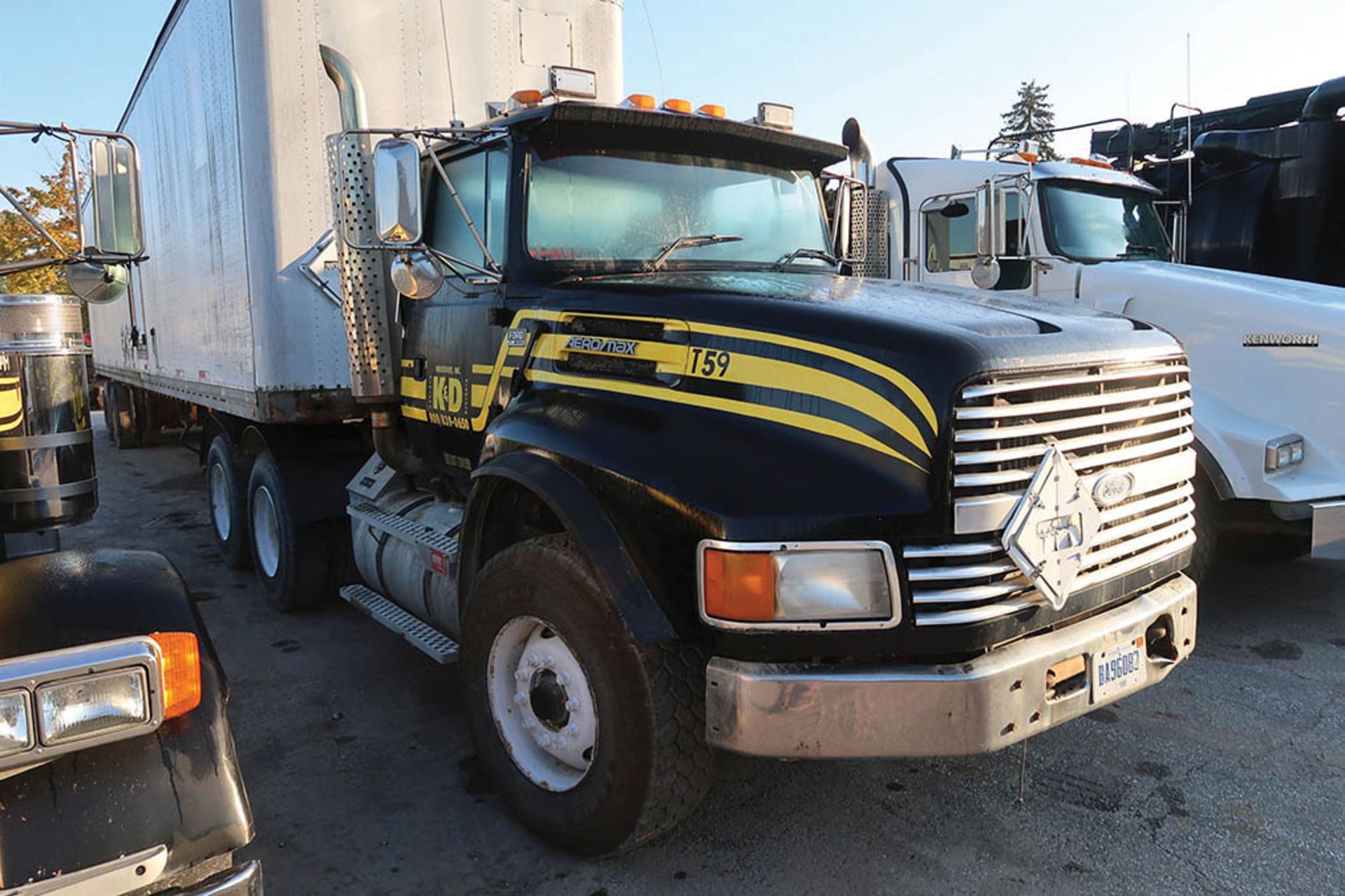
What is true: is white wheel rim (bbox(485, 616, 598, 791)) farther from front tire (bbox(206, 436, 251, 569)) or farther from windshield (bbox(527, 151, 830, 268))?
front tire (bbox(206, 436, 251, 569))

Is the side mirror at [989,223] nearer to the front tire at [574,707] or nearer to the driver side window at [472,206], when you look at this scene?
the driver side window at [472,206]

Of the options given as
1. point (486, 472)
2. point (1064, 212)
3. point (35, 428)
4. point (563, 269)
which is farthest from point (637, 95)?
point (1064, 212)

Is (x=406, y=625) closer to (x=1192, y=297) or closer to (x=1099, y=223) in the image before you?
(x=1192, y=297)

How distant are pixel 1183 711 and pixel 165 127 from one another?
308 inches

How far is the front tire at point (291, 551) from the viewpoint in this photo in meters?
5.66

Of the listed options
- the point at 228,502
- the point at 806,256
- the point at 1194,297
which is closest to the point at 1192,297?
the point at 1194,297

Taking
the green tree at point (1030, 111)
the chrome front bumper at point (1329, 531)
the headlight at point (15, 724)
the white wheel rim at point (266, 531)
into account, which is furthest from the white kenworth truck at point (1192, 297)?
the green tree at point (1030, 111)

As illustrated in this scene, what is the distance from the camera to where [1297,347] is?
527 cm

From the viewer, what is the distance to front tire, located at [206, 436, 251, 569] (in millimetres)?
6512

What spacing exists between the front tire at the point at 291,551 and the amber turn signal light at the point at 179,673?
12.4 ft

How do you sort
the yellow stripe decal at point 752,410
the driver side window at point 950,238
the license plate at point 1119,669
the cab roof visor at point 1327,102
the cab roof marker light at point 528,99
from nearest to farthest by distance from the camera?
the yellow stripe decal at point 752,410 → the license plate at point 1119,669 → the cab roof marker light at point 528,99 → the driver side window at point 950,238 → the cab roof visor at point 1327,102

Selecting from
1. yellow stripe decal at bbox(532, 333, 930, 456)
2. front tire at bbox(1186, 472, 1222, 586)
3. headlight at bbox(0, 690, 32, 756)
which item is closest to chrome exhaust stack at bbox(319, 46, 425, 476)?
yellow stripe decal at bbox(532, 333, 930, 456)

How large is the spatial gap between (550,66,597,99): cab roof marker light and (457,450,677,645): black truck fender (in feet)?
4.97

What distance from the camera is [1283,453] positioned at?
4992 mm
